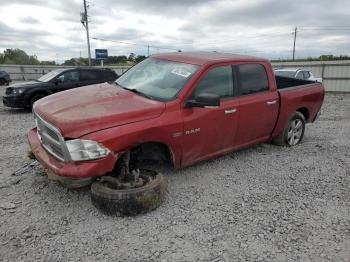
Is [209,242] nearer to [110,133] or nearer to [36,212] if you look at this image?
[110,133]

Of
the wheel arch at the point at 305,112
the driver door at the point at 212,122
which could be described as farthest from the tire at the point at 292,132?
the driver door at the point at 212,122

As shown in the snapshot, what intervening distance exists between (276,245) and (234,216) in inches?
25.5

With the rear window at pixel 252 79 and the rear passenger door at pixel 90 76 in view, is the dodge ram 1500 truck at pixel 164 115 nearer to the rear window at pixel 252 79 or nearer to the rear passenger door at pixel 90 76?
the rear window at pixel 252 79

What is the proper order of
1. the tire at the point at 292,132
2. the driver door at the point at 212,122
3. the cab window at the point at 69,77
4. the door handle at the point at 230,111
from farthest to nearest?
the cab window at the point at 69,77
the tire at the point at 292,132
the door handle at the point at 230,111
the driver door at the point at 212,122

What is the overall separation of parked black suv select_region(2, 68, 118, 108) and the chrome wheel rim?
6166mm

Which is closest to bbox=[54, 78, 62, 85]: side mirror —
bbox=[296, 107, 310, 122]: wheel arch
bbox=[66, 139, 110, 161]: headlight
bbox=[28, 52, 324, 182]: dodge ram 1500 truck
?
bbox=[28, 52, 324, 182]: dodge ram 1500 truck

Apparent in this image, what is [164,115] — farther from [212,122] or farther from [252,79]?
[252,79]

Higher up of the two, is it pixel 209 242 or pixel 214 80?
pixel 214 80

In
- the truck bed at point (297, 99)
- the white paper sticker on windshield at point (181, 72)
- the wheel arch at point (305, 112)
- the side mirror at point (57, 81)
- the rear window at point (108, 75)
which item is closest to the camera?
the white paper sticker on windshield at point (181, 72)

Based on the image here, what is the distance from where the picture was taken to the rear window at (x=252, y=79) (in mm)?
5156

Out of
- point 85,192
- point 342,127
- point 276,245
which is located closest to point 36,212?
point 85,192

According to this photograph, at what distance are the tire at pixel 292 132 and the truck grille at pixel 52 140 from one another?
4266 mm

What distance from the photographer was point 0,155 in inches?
231

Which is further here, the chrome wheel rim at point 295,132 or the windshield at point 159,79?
the chrome wheel rim at point 295,132
